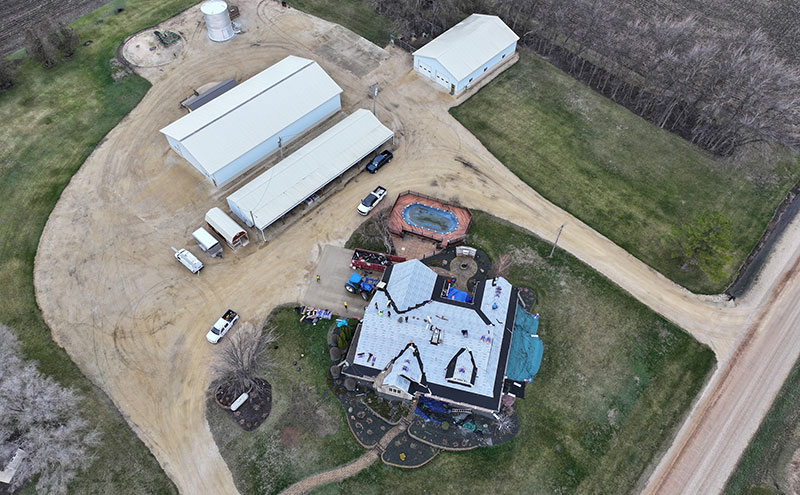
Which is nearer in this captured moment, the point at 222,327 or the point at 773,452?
the point at 773,452

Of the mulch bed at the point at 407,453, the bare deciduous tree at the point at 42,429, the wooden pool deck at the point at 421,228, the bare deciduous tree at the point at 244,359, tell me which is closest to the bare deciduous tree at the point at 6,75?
the bare deciduous tree at the point at 42,429

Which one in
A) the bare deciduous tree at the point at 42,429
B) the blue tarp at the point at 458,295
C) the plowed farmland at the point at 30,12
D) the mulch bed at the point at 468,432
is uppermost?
the plowed farmland at the point at 30,12

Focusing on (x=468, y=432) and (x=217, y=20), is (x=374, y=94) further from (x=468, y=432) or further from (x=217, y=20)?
(x=468, y=432)

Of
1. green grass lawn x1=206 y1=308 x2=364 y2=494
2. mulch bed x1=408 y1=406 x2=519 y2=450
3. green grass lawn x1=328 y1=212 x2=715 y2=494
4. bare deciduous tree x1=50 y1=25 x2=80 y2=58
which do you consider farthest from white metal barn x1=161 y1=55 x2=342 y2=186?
mulch bed x1=408 y1=406 x2=519 y2=450

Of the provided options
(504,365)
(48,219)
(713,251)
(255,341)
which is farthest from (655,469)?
(48,219)

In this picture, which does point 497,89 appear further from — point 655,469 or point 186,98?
point 655,469

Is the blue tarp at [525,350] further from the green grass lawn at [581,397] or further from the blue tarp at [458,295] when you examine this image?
the blue tarp at [458,295]

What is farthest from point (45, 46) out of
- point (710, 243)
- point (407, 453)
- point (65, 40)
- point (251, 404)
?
point (710, 243)
